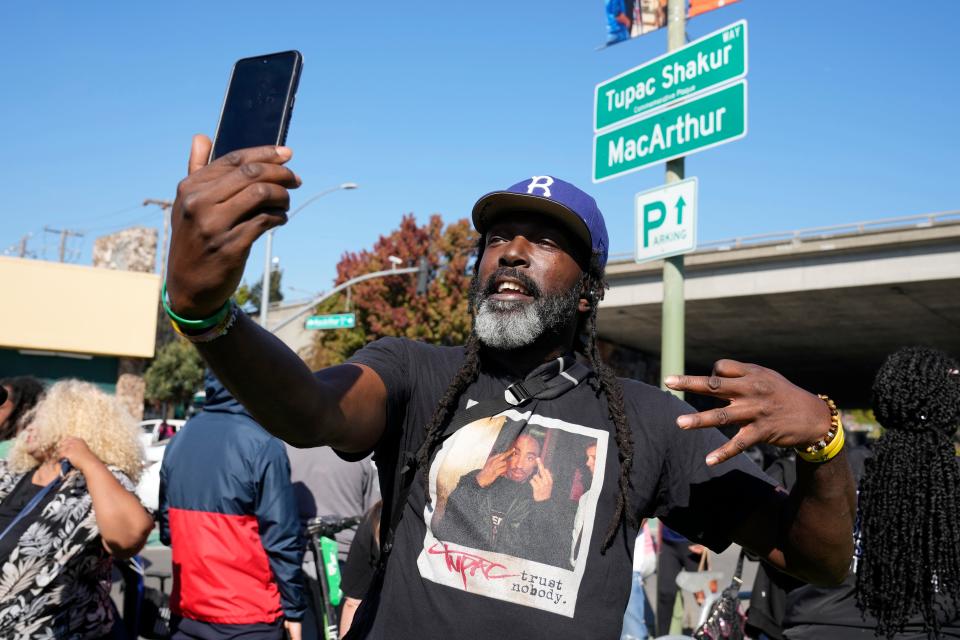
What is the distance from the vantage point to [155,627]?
4398 mm

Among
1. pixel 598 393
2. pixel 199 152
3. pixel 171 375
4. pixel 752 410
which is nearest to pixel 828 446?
pixel 752 410

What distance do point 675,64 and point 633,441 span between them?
5283 mm

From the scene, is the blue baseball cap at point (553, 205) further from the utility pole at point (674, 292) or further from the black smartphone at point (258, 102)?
the utility pole at point (674, 292)

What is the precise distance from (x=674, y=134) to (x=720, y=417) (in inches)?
210

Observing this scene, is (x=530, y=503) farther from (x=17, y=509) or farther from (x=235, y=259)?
(x=17, y=509)

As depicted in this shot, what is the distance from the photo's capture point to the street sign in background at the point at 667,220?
667 centimetres

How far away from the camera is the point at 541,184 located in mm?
2322

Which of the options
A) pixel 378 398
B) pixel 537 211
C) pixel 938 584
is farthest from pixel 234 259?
pixel 938 584

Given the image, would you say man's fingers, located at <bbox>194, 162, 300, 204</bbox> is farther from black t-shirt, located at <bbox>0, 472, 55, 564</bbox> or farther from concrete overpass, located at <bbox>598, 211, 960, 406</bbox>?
concrete overpass, located at <bbox>598, 211, 960, 406</bbox>

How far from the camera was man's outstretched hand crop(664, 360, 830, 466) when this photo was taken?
1721 mm

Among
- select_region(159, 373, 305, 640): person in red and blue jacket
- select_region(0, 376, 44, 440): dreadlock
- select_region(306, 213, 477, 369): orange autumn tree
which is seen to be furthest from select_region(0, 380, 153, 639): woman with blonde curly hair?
select_region(306, 213, 477, 369): orange autumn tree

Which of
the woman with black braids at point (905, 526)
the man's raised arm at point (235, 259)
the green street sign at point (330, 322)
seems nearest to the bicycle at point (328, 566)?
the woman with black braids at point (905, 526)

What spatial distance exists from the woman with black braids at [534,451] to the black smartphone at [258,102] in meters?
0.35

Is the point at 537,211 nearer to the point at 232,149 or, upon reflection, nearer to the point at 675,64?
the point at 232,149
